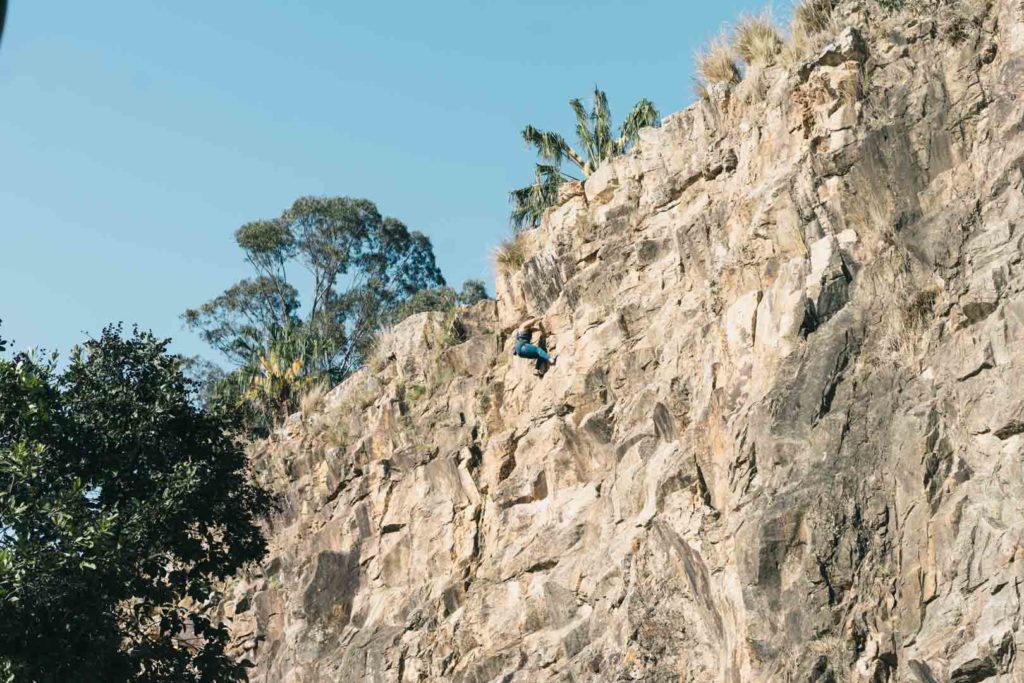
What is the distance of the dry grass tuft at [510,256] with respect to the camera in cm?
2355

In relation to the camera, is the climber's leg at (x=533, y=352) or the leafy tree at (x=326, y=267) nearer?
the climber's leg at (x=533, y=352)

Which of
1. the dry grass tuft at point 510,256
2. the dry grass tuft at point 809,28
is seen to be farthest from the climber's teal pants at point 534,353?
the dry grass tuft at point 809,28

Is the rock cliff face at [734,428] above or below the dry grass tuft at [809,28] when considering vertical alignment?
below

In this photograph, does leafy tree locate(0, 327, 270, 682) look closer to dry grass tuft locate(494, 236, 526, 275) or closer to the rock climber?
the rock climber

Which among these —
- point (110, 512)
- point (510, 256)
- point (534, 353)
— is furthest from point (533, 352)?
point (110, 512)

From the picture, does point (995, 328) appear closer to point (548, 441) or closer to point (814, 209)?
point (814, 209)

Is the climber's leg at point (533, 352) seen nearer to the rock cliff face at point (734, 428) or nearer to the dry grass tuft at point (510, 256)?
the rock cliff face at point (734, 428)

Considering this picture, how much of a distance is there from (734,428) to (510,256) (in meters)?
9.46

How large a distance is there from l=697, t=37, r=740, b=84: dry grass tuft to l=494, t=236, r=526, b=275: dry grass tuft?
4886mm

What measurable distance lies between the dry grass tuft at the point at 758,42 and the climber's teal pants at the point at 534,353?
5591 mm

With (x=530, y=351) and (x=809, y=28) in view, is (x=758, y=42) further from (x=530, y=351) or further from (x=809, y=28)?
(x=530, y=351)

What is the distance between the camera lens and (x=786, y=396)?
14.5 m

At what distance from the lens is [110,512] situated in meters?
15.6

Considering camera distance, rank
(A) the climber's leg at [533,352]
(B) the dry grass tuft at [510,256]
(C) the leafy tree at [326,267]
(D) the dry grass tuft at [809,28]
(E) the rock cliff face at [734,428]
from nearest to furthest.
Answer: (E) the rock cliff face at [734,428]
(D) the dry grass tuft at [809,28]
(A) the climber's leg at [533,352]
(B) the dry grass tuft at [510,256]
(C) the leafy tree at [326,267]
